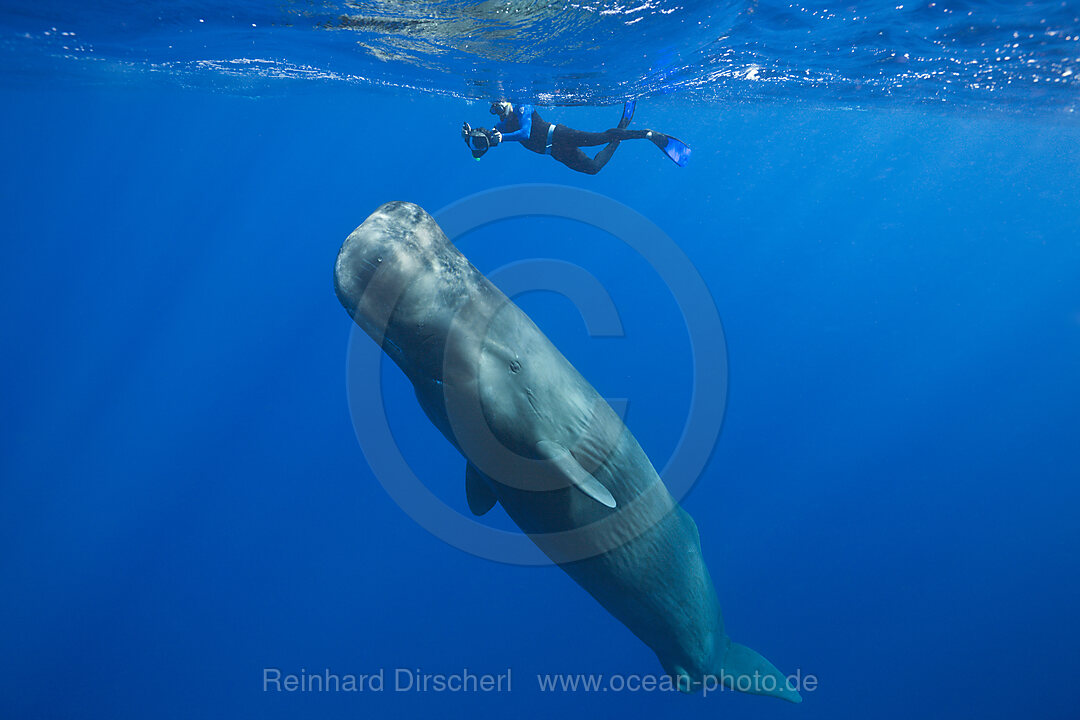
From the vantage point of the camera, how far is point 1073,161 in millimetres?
29094

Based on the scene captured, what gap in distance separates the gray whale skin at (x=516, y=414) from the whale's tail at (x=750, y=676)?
1.73 metres

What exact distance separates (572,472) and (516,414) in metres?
0.55

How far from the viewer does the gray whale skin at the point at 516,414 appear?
3.41 m

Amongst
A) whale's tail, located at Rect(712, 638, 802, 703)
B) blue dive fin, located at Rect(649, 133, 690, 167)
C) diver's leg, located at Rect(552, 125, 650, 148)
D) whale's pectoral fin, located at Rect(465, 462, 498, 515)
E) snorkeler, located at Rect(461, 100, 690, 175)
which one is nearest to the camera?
whale's pectoral fin, located at Rect(465, 462, 498, 515)

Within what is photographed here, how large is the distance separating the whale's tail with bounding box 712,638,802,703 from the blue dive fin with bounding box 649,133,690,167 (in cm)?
726

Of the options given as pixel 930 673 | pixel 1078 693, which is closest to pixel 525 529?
pixel 930 673

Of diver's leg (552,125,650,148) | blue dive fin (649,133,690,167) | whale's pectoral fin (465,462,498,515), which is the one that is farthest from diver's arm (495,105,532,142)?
whale's pectoral fin (465,462,498,515)

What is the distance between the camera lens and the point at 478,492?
15.7 feet

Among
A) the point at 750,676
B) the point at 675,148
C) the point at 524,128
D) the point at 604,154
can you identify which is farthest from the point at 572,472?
the point at 524,128

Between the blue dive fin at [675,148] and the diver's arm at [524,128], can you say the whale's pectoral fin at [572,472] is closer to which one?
the blue dive fin at [675,148]

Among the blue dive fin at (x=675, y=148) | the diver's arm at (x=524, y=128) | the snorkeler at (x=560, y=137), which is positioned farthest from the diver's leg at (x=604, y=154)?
the diver's arm at (x=524, y=128)

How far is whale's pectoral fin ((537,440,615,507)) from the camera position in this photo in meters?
3.37

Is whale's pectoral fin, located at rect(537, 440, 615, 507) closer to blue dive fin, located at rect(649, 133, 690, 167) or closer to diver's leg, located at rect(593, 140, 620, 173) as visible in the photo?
blue dive fin, located at rect(649, 133, 690, 167)

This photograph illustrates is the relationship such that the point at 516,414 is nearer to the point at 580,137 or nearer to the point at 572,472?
the point at 572,472
